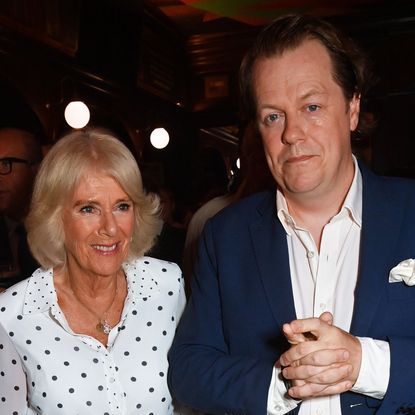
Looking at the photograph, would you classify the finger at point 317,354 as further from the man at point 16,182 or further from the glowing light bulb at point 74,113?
the glowing light bulb at point 74,113

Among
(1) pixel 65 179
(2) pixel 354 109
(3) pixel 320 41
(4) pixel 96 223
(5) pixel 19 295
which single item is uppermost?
(3) pixel 320 41

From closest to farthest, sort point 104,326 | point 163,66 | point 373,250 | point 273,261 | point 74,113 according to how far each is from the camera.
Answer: point 373,250, point 273,261, point 104,326, point 74,113, point 163,66

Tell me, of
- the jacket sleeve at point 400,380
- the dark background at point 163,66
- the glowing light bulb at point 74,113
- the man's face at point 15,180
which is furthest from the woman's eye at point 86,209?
the glowing light bulb at point 74,113

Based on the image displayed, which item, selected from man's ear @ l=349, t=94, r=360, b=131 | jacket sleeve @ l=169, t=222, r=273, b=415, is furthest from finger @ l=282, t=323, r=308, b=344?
man's ear @ l=349, t=94, r=360, b=131

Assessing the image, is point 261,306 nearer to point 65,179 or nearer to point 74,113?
point 65,179

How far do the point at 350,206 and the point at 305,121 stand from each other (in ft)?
0.82

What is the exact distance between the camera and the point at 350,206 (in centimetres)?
160

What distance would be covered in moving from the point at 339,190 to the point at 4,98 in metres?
4.38

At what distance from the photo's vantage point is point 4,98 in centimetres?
536

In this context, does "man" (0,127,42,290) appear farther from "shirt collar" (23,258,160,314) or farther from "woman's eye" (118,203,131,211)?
"woman's eye" (118,203,131,211)

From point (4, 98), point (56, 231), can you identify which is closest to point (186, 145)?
point (4, 98)

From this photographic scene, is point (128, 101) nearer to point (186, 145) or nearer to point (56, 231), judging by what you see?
point (186, 145)

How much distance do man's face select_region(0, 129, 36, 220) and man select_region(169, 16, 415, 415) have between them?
6.09 ft

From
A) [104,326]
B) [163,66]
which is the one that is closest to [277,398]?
[104,326]
